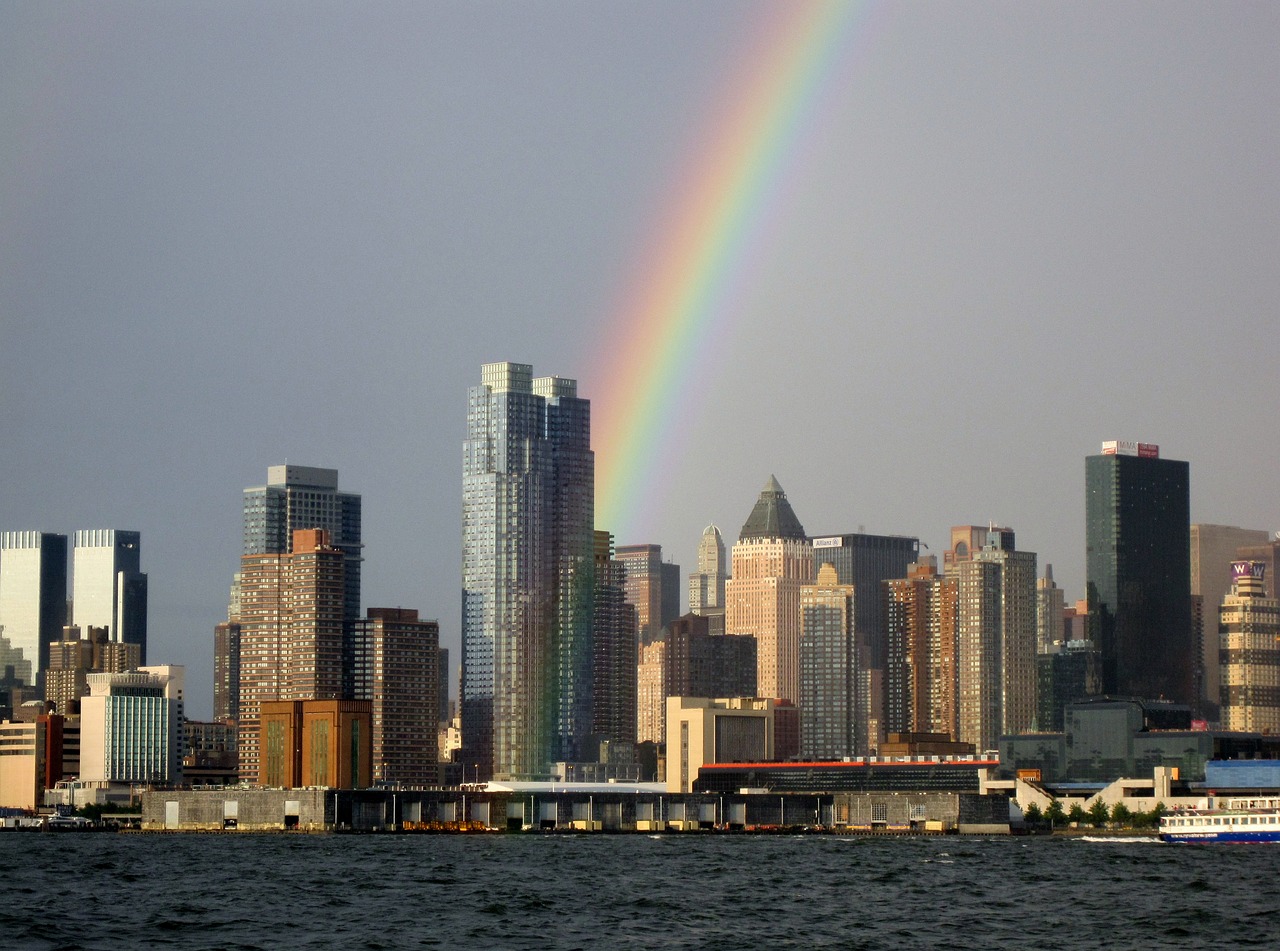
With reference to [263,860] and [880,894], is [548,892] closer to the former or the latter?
[880,894]

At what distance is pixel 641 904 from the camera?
129625 mm

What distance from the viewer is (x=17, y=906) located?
4951 inches

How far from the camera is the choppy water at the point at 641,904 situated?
105 meters

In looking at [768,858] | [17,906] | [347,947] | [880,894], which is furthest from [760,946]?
[768,858]

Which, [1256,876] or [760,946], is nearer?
[760,946]

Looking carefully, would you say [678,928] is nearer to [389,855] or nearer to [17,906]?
[17,906]

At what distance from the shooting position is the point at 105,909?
123 m

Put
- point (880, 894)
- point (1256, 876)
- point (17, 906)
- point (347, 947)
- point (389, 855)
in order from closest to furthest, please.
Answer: point (347, 947) < point (17, 906) < point (880, 894) < point (1256, 876) < point (389, 855)

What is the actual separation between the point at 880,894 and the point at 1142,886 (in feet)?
64.3

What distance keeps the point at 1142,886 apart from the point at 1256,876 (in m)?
16.9

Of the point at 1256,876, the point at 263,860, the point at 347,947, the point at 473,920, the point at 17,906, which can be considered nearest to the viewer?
the point at 347,947

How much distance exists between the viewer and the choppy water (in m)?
105

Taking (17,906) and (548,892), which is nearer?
(17,906)

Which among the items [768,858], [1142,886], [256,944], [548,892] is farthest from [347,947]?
[768,858]
